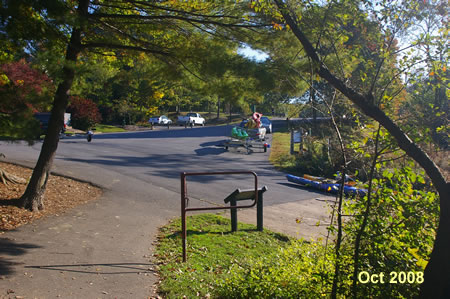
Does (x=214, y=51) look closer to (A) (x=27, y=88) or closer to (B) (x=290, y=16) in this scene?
(B) (x=290, y=16)

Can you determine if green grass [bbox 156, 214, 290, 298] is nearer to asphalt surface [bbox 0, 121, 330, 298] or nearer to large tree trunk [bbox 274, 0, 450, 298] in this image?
asphalt surface [bbox 0, 121, 330, 298]

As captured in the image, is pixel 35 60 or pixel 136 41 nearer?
pixel 35 60

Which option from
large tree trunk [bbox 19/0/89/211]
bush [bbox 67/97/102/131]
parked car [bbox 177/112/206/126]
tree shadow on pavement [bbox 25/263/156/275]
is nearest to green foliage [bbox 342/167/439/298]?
tree shadow on pavement [bbox 25/263/156/275]

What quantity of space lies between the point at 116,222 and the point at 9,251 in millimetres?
2282

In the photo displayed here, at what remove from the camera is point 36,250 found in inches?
231

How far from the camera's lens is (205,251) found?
264 inches

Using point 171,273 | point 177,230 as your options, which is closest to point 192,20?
point 177,230

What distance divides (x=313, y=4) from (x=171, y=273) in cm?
Result: 407

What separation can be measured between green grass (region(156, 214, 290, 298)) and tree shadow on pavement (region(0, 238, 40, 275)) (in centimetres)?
188

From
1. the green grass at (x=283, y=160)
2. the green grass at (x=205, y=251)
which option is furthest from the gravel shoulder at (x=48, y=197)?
the green grass at (x=283, y=160)

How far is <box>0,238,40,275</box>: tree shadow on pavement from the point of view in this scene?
5039mm

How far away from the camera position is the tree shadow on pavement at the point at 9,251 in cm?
504

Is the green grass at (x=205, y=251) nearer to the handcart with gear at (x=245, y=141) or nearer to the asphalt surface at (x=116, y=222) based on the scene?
the asphalt surface at (x=116, y=222)

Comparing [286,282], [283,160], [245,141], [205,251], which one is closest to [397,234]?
[286,282]
